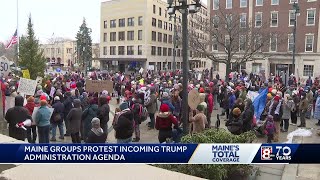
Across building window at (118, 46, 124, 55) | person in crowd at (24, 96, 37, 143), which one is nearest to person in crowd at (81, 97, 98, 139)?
person in crowd at (24, 96, 37, 143)

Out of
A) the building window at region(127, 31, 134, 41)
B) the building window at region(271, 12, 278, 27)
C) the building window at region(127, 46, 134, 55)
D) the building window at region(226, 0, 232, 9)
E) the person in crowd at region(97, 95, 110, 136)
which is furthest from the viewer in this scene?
the building window at region(127, 46, 134, 55)

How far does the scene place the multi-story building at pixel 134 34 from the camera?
208 feet

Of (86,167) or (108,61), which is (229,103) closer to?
(86,167)

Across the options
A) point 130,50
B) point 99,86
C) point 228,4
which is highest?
point 228,4

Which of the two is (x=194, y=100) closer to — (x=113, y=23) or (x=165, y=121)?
(x=165, y=121)

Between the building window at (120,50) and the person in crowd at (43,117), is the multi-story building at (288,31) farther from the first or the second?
the person in crowd at (43,117)

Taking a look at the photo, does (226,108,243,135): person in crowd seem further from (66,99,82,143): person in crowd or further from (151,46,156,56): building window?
(151,46,156,56): building window

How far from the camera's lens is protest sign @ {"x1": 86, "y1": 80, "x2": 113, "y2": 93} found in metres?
13.8

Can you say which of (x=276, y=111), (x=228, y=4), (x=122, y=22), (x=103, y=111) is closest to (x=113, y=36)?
(x=122, y=22)

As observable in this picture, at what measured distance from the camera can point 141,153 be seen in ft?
16.4

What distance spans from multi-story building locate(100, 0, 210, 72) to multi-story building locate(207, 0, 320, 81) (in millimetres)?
16664

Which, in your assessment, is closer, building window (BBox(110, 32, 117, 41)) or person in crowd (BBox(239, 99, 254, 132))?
person in crowd (BBox(239, 99, 254, 132))

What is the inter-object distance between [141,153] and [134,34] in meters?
60.6

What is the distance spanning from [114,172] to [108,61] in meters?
66.1
